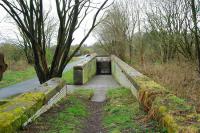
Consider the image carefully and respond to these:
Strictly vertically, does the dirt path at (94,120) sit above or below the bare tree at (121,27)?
below

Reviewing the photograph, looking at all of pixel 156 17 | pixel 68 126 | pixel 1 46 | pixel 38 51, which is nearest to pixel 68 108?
pixel 68 126

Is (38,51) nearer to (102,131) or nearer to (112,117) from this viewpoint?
(112,117)

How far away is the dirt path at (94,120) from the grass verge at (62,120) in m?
0.16

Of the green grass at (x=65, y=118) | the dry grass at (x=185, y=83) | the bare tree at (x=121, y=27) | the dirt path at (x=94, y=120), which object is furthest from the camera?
the bare tree at (x=121, y=27)

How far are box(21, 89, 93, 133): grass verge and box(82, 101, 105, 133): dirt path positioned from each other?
0.16 m

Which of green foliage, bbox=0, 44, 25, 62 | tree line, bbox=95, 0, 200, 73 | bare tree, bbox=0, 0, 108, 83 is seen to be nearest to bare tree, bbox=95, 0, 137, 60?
tree line, bbox=95, 0, 200, 73

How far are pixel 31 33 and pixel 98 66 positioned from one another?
2162 centimetres

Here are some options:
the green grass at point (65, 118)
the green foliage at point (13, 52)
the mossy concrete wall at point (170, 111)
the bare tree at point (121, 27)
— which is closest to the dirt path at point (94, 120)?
the green grass at point (65, 118)

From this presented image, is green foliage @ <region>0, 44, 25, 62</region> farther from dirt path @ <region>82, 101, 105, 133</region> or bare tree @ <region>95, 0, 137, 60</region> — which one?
dirt path @ <region>82, 101, 105, 133</region>

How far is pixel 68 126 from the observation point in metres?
8.60

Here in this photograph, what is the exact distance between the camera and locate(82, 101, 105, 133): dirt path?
335 inches

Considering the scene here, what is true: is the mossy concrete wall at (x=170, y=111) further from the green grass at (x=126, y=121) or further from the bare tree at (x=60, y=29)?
the bare tree at (x=60, y=29)

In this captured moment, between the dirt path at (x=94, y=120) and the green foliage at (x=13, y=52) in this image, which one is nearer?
the dirt path at (x=94, y=120)

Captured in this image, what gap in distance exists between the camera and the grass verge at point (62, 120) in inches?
315
